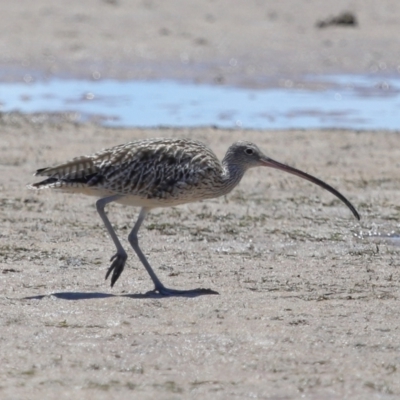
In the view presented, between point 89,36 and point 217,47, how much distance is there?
2.90 meters

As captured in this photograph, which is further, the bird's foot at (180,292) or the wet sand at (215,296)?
the bird's foot at (180,292)

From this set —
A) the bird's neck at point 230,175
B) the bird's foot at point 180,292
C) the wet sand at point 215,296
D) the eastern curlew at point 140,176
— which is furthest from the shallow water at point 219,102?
the bird's foot at point 180,292

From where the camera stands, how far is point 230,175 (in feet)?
31.0

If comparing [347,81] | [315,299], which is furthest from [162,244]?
[347,81]

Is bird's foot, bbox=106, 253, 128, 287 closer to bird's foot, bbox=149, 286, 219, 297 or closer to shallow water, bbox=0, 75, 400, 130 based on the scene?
bird's foot, bbox=149, 286, 219, 297

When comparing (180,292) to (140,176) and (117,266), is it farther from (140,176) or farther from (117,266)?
(140,176)

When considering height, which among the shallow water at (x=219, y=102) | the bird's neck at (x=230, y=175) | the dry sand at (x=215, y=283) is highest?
the bird's neck at (x=230, y=175)

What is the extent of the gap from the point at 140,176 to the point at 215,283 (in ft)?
3.08

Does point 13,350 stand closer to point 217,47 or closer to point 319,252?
point 319,252

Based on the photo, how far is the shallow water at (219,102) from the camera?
59.9 feet

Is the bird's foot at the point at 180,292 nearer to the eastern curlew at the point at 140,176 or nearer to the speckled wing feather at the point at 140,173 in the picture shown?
the eastern curlew at the point at 140,176

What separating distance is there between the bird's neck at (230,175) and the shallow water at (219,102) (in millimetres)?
7903

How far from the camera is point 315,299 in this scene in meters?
8.52

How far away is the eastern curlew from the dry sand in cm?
57
